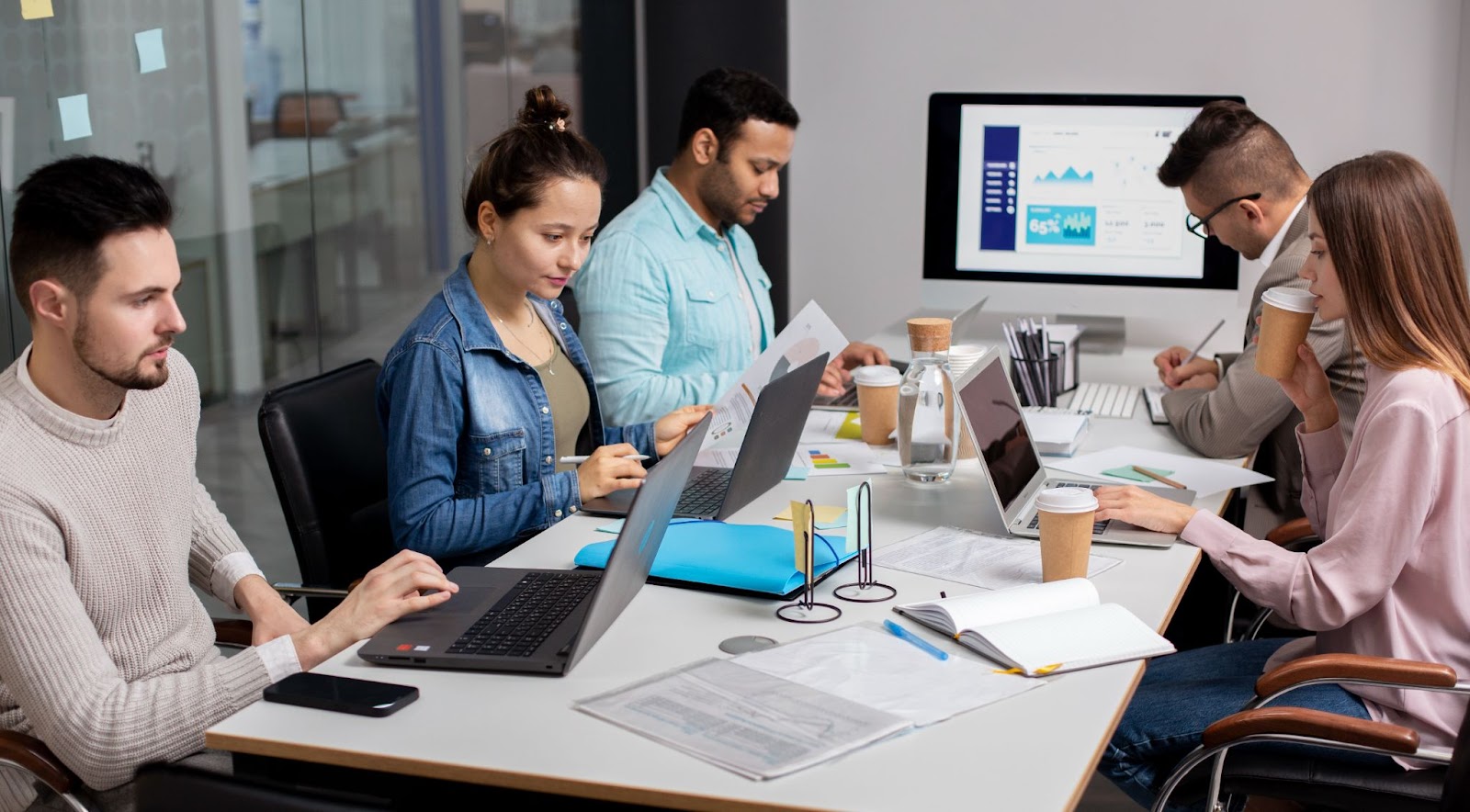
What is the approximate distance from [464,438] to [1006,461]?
889 millimetres

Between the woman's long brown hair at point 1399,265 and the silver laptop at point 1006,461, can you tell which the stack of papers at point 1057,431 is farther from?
the woman's long brown hair at point 1399,265

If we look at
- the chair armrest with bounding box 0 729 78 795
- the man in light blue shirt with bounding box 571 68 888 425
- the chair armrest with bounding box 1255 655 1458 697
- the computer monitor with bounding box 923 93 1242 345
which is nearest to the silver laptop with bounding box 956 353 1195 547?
the chair armrest with bounding box 1255 655 1458 697

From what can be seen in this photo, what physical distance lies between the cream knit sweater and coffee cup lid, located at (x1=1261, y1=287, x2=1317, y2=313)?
1632 mm

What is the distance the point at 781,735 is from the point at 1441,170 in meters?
3.44

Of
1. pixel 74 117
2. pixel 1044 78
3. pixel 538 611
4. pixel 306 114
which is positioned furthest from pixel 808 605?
pixel 1044 78

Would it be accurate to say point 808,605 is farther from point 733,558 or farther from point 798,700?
point 798,700

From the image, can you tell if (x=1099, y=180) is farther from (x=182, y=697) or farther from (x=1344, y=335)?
(x=182, y=697)

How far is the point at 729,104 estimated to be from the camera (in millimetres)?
3193

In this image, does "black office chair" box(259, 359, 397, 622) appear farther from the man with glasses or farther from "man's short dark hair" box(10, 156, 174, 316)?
the man with glasses

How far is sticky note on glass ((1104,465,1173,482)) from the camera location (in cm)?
252

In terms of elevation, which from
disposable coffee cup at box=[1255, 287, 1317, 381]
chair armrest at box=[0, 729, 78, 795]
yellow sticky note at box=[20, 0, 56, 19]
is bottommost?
chair armrest at box=[0, 729, 78, 795]

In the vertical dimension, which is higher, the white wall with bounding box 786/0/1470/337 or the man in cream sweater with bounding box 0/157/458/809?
the white wall with bounding box 786/0/1470/337

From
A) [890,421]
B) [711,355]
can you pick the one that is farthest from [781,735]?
[711,355]

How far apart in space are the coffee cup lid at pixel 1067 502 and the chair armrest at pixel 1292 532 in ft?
2.90
